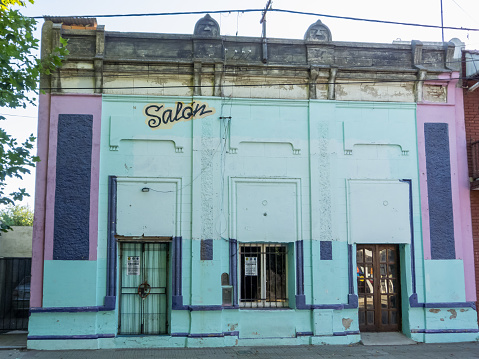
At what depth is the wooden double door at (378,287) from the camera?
1214cm

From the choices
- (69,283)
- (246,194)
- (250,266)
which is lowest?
(69,283)

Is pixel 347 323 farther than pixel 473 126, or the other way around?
pixel 473 126

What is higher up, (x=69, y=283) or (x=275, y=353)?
(x=69, y=283)

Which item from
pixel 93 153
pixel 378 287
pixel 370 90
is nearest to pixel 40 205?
pixel 93 153

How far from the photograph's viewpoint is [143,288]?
11461mm

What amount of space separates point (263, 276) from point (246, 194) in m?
2.01

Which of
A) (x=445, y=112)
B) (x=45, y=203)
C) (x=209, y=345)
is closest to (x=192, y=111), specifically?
(x=45, y=203)

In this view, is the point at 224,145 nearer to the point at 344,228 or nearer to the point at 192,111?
the point at 192,111

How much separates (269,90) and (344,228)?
3.80 metres

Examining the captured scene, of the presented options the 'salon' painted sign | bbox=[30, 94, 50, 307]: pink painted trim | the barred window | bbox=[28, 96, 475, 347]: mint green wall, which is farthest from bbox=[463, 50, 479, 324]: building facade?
bbox=[30, 94, 50, 307]: pink painted trim

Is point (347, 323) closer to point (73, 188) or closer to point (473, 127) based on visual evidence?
point (473, 127)

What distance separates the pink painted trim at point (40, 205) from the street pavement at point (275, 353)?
1264mm

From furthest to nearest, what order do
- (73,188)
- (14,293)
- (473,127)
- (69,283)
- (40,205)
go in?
(473,127), (14,293), (73,188), (40,205), (69,283)

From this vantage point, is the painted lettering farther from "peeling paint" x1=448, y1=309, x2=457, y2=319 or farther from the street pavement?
"peeling paint" x1=448, y1=309, x2=457, y2=319
